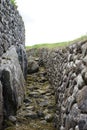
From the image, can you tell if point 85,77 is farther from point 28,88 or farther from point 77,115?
point 28,88

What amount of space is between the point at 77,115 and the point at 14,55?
7323mm

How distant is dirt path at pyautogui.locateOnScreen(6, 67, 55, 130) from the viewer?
8.72 meters

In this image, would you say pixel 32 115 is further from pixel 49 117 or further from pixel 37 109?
pixel 37 109

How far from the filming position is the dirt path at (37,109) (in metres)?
8.72

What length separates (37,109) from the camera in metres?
10.2

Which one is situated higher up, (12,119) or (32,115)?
(12,119)

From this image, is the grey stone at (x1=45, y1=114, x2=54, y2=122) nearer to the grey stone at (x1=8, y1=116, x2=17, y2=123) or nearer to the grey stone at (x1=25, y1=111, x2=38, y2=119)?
the grey stone at (x1=25, y1=111, x2=38, y2=119)

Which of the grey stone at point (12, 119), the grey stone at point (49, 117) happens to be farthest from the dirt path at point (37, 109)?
the grey stone at point (12, 119)

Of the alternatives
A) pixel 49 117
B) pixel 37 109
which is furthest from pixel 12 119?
pixel 37 109

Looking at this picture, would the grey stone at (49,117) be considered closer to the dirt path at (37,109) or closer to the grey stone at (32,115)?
the dirt path at (37,109)

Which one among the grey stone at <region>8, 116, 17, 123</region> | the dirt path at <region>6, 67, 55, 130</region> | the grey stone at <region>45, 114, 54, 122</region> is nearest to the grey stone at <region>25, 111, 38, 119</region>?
the dirt path at <region>6, 67, 55, 130</region>

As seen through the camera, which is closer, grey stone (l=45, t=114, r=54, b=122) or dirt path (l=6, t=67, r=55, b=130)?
dirt path (l=6, t=67, r=55, b=130)

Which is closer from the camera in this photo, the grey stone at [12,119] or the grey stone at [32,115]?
the grey stone at [12,119]

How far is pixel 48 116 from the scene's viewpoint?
30.5 ft
